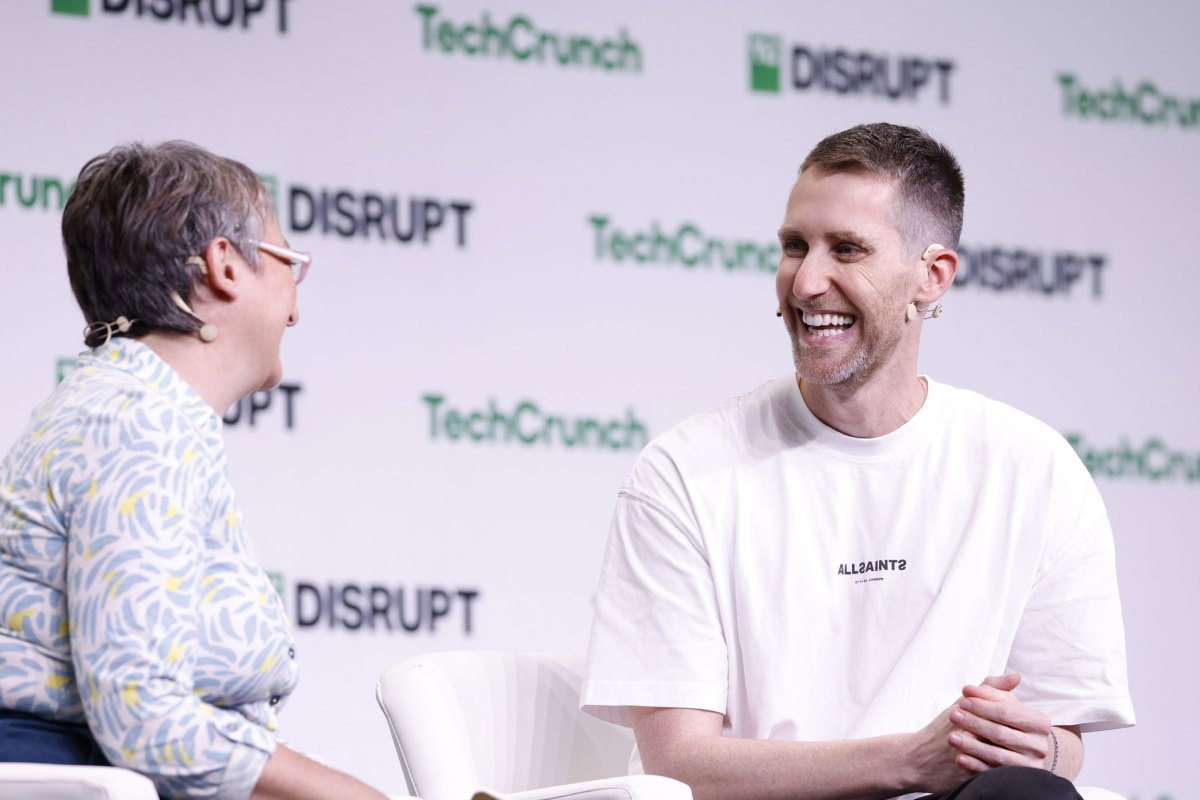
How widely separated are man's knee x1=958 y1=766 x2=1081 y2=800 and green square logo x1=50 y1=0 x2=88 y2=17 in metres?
2.72

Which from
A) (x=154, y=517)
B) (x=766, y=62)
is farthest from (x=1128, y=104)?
(x=154, y=517)

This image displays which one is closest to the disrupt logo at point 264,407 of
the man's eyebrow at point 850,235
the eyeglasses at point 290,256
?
the man's eyebrow at point 850,235

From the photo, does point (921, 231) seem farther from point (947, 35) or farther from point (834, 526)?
point (947, 35)

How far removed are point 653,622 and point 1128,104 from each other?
112 inches

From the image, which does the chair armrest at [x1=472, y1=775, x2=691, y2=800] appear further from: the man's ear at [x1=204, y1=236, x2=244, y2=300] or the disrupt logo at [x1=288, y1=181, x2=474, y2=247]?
the disrupt logo at [x1=288, y1=181, x2=474, y2=247]

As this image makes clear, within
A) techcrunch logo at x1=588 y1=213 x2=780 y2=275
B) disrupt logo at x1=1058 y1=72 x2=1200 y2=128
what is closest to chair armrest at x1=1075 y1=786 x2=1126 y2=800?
techcrunch logo at x1=588 y1=213 x2=780 y2=275

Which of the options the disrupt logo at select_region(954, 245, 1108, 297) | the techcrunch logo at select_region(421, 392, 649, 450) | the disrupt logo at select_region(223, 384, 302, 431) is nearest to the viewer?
the disrupt logo at select_region(223, 384, 302, 431)

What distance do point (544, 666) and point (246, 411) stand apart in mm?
1235

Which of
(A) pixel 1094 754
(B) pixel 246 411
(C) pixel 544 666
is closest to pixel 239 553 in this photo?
(C) pixel 544 666

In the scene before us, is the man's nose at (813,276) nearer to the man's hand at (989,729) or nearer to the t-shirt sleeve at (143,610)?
the man's hand at (989,729)

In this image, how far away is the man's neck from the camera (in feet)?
8.71

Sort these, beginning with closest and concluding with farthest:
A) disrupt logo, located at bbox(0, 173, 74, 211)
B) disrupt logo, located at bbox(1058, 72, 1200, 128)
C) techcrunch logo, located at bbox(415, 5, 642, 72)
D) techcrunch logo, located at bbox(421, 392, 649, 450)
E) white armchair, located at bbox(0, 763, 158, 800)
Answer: white armchair, located at bbox(0, 763, 158, 800) → disrupt logo, located at bbox(0, 173, 74, 211) → techcrunch logo, located at bbox(421, 392, 649, 450) → techcrunch logo, located at bbox(415, 5, 642, 72) → disrupt logo, located at bbox(1058, 72, 1200, 128)

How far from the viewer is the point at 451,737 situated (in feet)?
8.56

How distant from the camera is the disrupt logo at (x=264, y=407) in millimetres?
3695
